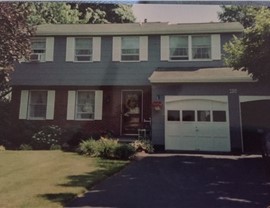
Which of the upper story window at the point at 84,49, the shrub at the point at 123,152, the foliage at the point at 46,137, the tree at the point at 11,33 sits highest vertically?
the upper story window at the point at 84,49

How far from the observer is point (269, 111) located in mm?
8445

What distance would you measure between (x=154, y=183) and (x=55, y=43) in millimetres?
9072

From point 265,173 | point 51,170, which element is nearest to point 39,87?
point 51,170

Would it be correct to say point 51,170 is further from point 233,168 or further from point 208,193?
point 233,168

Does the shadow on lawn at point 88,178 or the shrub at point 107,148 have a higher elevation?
the shrub at point 107,148

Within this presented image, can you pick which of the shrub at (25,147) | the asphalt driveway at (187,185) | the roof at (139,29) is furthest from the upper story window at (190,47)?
the shrub at (25,147)

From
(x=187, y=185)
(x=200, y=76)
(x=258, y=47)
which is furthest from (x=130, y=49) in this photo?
(x=187, y=185)

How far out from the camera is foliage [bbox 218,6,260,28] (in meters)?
6.87

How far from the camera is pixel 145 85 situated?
12.3 m

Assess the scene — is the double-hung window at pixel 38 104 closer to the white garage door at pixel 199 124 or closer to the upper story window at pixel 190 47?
the white garage door at pixel 199 124

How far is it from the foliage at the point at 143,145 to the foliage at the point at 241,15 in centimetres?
477

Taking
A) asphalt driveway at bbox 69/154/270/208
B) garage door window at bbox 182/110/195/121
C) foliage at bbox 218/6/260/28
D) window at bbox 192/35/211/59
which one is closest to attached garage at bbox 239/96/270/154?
asphalt driveway at bbox 69/154/270/208

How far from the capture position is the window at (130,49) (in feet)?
44.6

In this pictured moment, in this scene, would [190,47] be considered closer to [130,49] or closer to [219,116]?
[130,49]
